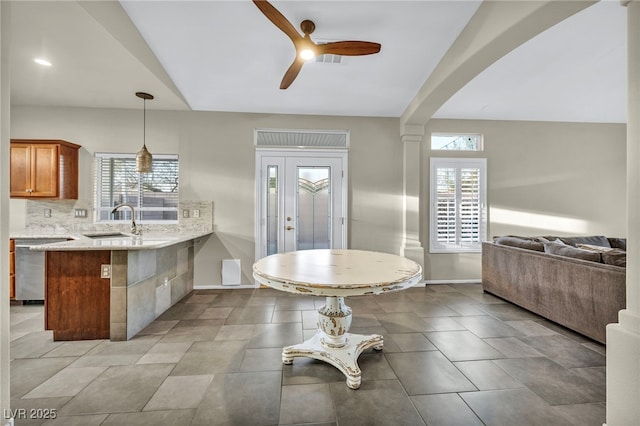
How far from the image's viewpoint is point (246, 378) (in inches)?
76.5

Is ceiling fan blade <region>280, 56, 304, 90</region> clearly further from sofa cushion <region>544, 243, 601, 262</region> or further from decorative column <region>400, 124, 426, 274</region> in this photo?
sofa cushion <region>544, 243, 601, 262</region>

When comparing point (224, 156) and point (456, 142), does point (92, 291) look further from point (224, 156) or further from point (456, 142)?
point (456, 142)

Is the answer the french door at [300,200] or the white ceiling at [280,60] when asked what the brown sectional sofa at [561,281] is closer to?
the white ceiling at [280,60]

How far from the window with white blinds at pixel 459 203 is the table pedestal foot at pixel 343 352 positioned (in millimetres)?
2838

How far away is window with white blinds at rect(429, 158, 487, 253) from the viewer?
454cm

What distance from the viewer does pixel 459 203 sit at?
455cm

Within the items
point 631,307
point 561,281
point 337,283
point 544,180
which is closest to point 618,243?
point 544,180

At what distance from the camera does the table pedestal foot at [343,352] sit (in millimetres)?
1879

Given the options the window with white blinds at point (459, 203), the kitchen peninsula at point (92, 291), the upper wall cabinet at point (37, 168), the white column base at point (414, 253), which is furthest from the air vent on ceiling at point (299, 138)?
the upper wall cabinet at point (37, 168)

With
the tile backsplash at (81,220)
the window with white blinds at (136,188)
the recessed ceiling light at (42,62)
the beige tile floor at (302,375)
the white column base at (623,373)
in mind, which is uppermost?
the recessed ceiling light at (42,62)

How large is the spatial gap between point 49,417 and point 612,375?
3.09 m

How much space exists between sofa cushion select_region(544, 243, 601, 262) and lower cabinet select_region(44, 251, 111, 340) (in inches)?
178

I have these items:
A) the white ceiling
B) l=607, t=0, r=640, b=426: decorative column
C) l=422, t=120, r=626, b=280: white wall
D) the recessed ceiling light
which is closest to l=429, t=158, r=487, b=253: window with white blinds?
l=422, t=120, r=626, b=280: white wall

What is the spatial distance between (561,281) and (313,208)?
Result: 123 inches
